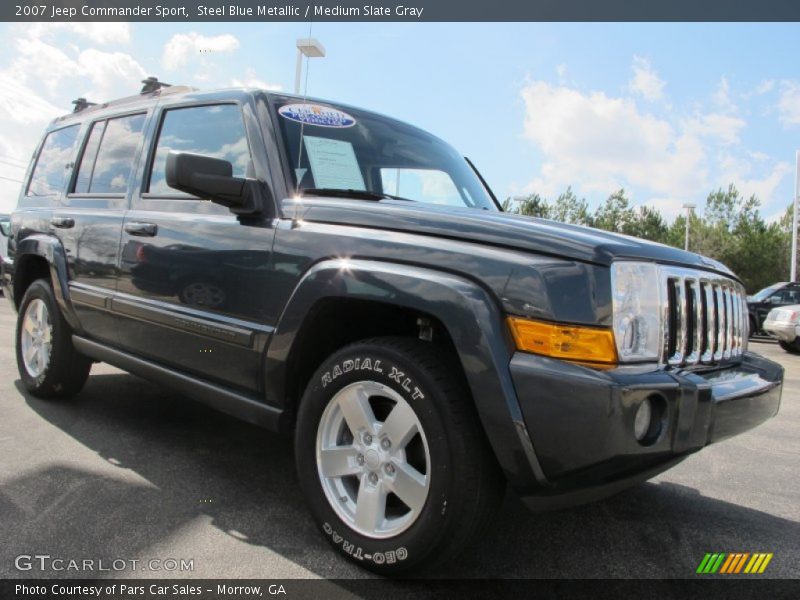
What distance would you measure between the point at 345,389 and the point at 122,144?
245 cm

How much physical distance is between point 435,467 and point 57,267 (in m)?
3.14

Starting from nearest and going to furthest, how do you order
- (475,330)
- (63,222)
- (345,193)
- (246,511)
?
(475,330) → (246,511) → (345,193) → (63,222)

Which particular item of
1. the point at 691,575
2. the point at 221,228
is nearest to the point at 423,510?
the point at 691,575

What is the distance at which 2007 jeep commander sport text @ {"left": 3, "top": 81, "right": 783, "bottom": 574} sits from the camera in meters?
1.98

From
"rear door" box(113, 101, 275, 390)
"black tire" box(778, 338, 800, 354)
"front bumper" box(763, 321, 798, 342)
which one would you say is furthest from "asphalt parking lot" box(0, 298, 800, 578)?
"black tire" box(778, 338, 800, 354)

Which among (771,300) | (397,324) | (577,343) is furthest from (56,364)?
(771,300)

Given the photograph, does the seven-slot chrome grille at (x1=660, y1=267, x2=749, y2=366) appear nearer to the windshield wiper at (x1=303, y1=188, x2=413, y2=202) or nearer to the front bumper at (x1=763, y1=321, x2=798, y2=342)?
the windshield wiper at (x1=303, y1=188, x2=413, y2=202)

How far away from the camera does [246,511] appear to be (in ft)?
9.02

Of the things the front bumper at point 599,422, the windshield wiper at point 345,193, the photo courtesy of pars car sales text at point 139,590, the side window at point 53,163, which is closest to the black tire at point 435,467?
the front bumper at point 599,422

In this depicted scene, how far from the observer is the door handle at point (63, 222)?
4.03 m

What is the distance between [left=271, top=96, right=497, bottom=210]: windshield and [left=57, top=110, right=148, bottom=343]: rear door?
1.20 m

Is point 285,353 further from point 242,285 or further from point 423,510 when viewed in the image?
point 423,510

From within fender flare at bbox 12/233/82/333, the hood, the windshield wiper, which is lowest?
fender flare at bbox 12/233/82/333

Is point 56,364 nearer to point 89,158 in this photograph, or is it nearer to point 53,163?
point 89,158
